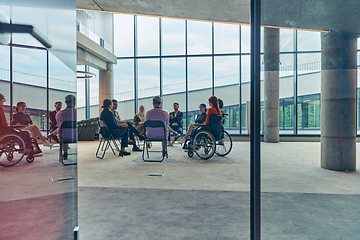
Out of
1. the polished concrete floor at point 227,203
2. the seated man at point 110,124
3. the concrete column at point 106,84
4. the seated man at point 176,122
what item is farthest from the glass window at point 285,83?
the concrete column at point 106,84

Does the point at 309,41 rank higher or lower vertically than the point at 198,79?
lower

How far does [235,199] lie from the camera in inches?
99.3

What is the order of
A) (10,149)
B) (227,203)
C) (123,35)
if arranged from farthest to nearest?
(123,35)
(227,203)
(10,149)

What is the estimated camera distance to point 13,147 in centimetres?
114

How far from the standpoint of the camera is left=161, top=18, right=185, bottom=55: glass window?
1088cm

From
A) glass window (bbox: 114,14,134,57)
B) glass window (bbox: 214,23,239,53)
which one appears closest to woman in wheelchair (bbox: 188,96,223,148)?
glass window (bbox: 214,23,239,53)

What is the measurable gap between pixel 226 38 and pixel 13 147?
10.6 meters

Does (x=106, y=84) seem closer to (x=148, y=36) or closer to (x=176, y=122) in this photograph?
(x=148, y=36)

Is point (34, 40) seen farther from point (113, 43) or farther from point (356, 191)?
point (113, 43)

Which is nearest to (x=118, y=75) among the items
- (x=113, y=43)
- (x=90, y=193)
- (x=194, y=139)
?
(x=113, y=43)

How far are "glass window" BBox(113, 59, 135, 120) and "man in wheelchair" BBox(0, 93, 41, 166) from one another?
→ 33.2 feet

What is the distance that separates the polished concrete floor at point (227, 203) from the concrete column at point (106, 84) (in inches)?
315

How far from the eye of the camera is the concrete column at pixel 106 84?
36.5ft

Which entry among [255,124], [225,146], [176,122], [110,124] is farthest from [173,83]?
[255,124]
